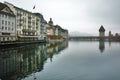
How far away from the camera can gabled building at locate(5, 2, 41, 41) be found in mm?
99662

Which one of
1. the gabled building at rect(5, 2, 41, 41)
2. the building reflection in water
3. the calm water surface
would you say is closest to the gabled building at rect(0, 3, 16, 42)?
the gabled building at rect(5, 2, 41, 41)

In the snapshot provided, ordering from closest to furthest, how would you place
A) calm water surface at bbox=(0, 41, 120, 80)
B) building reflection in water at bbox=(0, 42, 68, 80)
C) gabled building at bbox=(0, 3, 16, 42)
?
calm water surface at bbox=(0, 41, 120, 80) → building reflection in water at bbox=(0, 42, 68, 80) → gabled building at bbox=(0, 3, 16, 42)

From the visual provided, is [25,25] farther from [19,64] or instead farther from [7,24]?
[19,64]

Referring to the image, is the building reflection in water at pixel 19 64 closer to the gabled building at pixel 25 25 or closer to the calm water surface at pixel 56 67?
the calm water surface at pixel 56 67

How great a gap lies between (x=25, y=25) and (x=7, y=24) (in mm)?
24466

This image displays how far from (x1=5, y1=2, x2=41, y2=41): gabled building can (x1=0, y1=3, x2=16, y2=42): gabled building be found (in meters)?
5.48

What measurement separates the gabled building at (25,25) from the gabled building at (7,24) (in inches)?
216

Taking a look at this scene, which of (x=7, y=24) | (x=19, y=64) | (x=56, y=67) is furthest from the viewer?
(x=7, y=24)

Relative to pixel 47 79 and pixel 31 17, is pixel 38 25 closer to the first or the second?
pixel 31 17

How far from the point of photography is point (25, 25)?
364ft

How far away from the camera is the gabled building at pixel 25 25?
9966 cm

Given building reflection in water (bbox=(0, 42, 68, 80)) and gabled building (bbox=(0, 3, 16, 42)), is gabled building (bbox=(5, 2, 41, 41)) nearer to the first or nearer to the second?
gabled building (bbox=(0, 3, 16, 42))

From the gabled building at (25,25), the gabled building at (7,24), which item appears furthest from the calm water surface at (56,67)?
the gabled building at (25,25)

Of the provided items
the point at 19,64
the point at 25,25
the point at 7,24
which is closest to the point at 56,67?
the point at 19,64
